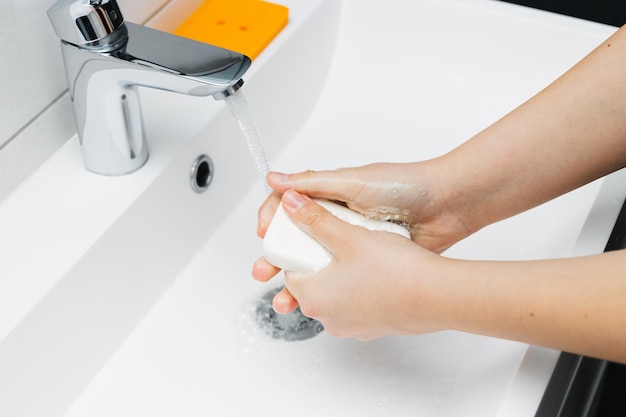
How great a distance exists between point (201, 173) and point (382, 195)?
0.21 metres

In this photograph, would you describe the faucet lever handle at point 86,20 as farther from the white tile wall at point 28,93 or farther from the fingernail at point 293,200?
the fingernail at point 293,200

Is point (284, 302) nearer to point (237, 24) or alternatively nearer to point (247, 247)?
point (247, 247)

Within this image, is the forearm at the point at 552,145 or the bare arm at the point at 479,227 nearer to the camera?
the bare arm at the point at 479,227

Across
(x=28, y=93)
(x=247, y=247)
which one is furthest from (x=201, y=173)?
(x=28, y=93)

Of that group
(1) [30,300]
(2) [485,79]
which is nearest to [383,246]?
(1) [30,300]

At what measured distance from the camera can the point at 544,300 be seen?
53cm

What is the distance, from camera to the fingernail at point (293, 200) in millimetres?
655

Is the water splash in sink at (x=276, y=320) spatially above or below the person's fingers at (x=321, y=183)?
below

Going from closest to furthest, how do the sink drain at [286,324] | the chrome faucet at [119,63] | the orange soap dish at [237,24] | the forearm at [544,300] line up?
the forearm at [544,300] → the chrome faucet at [119,63] → the sink drain at [286,324] → the orange soap dish at [237,24]

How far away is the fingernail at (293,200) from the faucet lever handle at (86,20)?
0.64 feet

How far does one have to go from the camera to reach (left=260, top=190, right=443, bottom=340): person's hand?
1.97 feet

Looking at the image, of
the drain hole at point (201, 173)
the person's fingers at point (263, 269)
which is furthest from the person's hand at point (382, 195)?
the drain hole at point (201, 173)

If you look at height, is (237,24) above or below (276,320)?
above

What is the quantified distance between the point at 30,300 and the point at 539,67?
2.14ft
